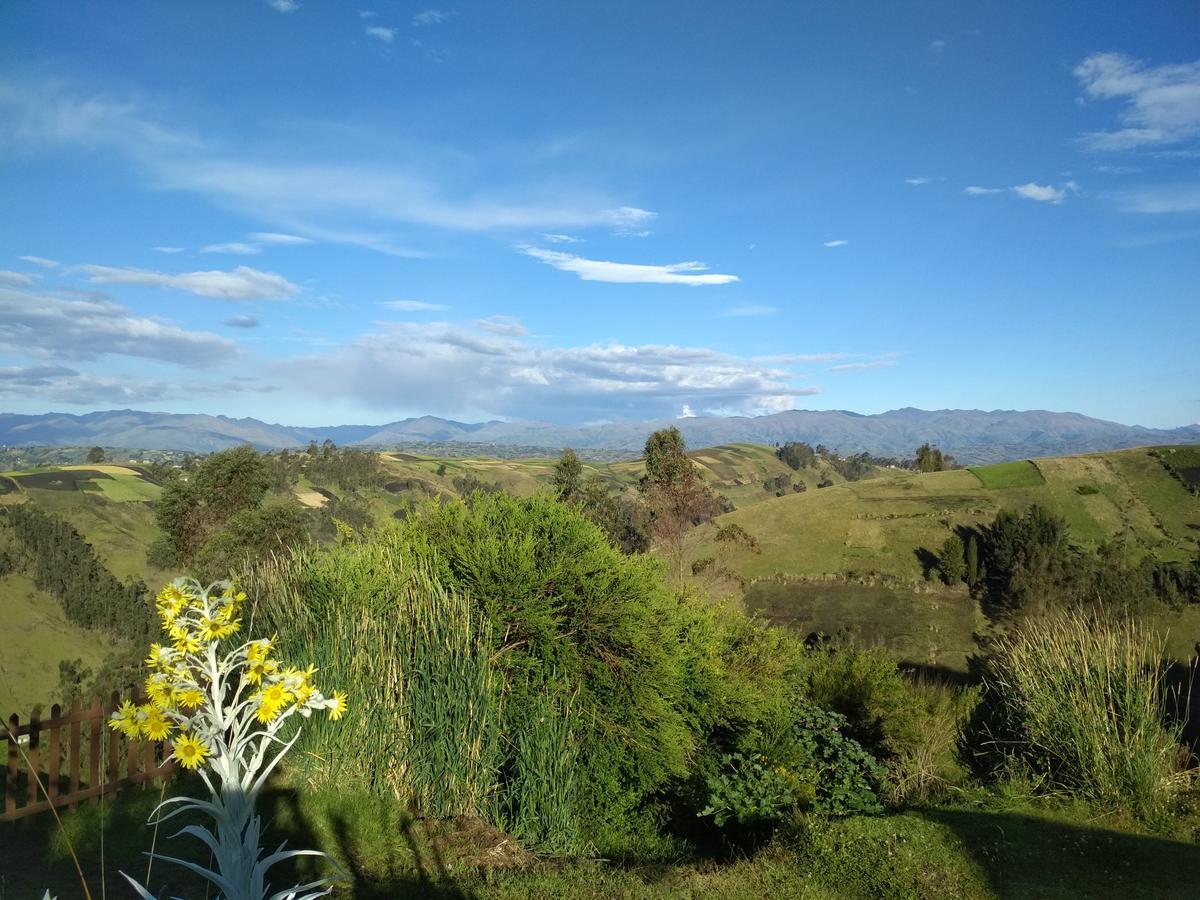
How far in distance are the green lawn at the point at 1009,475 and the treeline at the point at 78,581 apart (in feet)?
199

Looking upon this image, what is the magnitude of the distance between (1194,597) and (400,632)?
46.4 m

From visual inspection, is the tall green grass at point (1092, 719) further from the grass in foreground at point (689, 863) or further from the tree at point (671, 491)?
the tree at point (671, 491)

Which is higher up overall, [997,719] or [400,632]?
[400,632]

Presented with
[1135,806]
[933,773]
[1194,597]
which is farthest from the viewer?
[1194,597]

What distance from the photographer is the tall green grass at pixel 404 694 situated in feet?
22.4

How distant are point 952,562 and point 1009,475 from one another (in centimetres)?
1989

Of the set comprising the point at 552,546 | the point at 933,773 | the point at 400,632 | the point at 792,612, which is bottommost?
the point at 792,612

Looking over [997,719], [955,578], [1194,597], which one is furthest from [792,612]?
[997,719]

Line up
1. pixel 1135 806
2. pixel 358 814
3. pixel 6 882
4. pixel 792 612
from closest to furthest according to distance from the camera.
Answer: pixel 6 882 → pixel 358 814 → pixel 1135 806 → pixel 792 612

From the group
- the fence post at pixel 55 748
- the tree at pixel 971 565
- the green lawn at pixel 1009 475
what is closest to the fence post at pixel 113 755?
the fence post at pixel 55 748

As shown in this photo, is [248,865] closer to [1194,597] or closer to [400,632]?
[400,632]

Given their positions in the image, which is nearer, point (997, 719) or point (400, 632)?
point (400, 632)

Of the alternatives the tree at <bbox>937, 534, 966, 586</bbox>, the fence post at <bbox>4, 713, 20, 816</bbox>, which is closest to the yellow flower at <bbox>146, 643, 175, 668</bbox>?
the fence post at <bbox>4, 713, 20, 816</bbox>

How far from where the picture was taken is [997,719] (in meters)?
9.45
